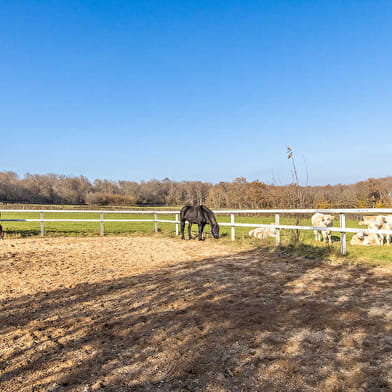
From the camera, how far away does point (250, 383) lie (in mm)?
2303

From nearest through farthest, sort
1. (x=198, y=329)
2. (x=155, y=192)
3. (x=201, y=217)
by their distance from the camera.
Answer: (x=198, y=329) → (x=201, y=217) → (x=155, y=192)

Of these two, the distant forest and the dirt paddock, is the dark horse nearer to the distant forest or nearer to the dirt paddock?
the dirt paddock

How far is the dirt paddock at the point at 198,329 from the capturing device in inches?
94.0

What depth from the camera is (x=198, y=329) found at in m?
3.35

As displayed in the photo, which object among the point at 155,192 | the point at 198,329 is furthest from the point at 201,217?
the point at 155,192

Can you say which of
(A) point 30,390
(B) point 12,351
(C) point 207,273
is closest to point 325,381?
(A) point 30,390

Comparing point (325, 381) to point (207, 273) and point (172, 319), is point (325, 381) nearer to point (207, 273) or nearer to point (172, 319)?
point (172, 319)

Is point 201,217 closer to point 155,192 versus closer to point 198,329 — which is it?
point 198,329

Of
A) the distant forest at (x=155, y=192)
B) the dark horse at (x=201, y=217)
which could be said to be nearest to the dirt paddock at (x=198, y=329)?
the dark horse at (x=201, y=217)

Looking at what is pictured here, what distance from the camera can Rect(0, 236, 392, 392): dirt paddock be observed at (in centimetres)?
239

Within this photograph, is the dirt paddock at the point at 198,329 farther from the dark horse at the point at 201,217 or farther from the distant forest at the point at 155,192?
the distant forest at the point at 155,192

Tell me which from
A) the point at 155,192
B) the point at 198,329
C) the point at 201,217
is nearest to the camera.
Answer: the point at 198,329

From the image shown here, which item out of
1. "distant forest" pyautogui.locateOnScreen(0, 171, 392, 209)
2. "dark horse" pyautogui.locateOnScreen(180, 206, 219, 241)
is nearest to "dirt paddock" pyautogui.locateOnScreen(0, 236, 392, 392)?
"dark horse" pyautogui.locateOnScreen(180, 206, 219, 241)

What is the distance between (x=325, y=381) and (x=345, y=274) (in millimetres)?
3929
